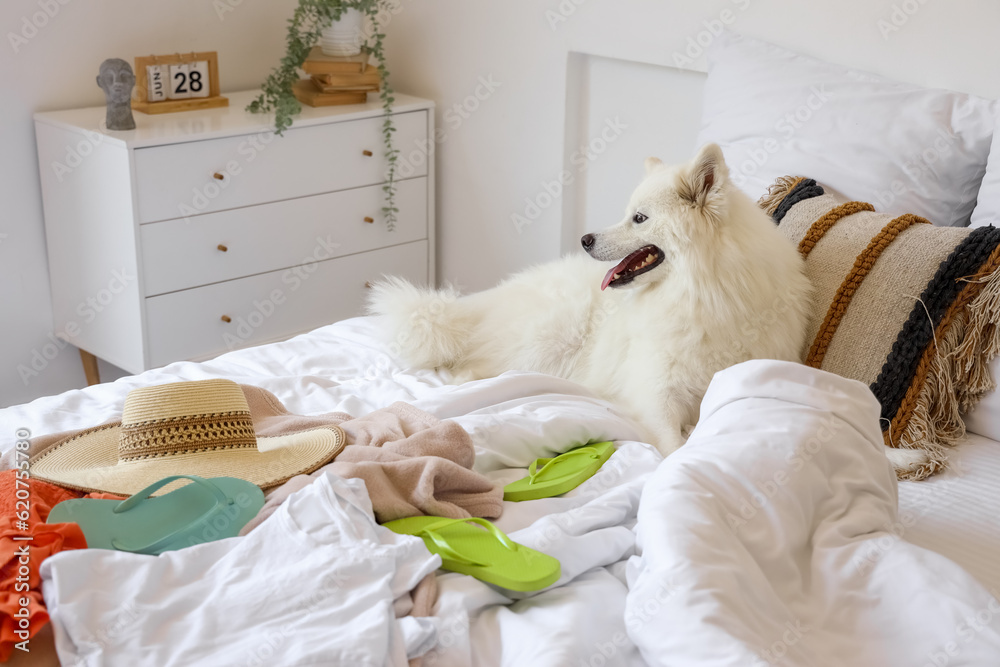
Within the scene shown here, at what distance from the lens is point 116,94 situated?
2561 millimetres

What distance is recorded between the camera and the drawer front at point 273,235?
2668 mm

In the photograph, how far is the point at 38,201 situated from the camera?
2770 mm

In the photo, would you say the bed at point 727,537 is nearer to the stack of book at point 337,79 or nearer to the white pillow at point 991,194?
the white pillow at point 991,194

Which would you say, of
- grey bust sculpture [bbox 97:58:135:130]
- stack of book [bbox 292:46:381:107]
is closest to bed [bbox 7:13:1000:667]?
grey bust sculpture [bbox 97:58:135:130]

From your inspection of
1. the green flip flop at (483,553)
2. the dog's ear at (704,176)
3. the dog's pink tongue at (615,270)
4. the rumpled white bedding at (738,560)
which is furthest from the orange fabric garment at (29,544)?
the dog's ear at (704,176)

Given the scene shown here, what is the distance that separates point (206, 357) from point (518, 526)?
1.92m

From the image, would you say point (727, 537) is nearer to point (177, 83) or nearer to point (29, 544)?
point (29, 544)

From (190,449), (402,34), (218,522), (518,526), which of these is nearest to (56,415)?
(190,449)

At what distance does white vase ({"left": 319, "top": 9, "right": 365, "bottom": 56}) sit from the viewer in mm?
3029

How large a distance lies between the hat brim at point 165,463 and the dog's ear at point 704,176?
81cm

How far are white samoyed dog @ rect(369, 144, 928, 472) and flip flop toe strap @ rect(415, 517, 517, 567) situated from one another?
0.65 m

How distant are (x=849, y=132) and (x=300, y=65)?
1871 mm

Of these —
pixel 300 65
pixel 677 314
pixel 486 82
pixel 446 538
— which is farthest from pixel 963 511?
pixel 300 65

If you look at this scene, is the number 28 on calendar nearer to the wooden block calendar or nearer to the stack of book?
the wooden block calendar
